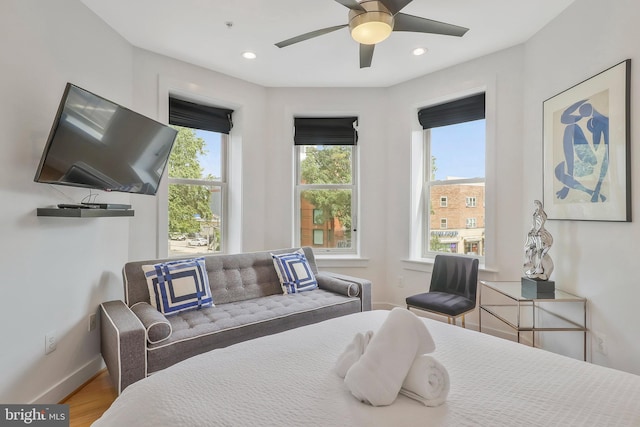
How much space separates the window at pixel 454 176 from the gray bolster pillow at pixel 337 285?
47.6 inches

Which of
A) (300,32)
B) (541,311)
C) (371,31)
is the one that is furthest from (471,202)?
(300,32)

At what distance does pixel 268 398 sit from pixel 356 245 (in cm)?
303

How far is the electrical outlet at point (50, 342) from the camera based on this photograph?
2.02 m

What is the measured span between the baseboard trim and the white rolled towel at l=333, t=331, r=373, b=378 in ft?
6.36

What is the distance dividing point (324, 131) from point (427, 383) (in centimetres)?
331

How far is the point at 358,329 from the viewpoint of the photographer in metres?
1.68

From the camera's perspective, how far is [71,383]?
7.19 feet

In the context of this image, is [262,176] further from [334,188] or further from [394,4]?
[394,4]

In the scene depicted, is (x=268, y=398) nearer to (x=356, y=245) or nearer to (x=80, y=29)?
(x=80, y=29)

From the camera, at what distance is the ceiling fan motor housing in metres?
1.87

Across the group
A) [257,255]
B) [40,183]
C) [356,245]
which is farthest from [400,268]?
[40,183]

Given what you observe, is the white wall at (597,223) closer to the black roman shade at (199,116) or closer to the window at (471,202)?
the window at (471,202)

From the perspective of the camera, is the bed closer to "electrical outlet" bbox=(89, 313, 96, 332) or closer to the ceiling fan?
"electrical outlet" bbox=(89, 313, 96, 332)

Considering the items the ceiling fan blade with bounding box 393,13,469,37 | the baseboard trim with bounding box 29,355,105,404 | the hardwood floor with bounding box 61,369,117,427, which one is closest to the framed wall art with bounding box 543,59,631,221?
the ceiling fan blade with bounding box 393,13,469,37
